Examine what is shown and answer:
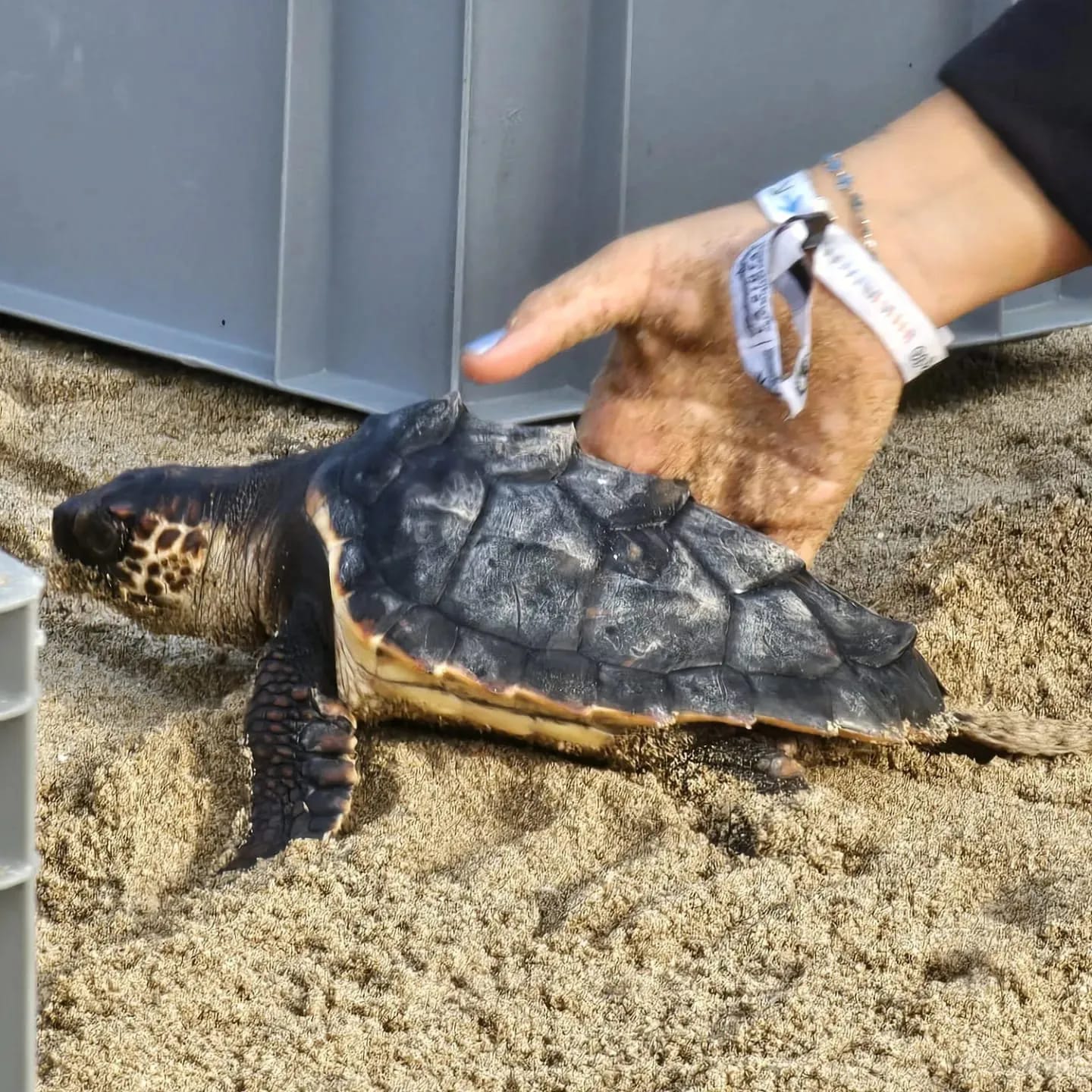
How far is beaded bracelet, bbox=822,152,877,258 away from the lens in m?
Result: 1.86

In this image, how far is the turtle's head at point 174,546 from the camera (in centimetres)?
176

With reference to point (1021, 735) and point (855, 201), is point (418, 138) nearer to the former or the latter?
point (855, 201)

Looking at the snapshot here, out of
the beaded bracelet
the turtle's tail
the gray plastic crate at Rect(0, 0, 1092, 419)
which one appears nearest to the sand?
the turtle's tail

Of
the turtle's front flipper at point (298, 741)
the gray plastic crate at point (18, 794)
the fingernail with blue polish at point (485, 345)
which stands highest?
the gray plastic crate at point (18, 794)

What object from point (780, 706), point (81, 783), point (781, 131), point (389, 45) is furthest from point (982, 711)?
point (389, 45)

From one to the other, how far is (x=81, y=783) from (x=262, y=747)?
20 centimetres

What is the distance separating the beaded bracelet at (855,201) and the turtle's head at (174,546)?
928mm

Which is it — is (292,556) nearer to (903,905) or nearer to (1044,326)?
(903,905)

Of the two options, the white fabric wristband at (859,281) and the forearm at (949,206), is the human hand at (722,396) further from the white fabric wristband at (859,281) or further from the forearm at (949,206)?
the forearm at (949,206)

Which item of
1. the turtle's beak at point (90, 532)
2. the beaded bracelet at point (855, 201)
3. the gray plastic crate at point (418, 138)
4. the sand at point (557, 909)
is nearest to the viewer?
the sand at point (557, 909)

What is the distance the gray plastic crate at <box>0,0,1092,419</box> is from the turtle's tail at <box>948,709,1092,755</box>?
1.17m

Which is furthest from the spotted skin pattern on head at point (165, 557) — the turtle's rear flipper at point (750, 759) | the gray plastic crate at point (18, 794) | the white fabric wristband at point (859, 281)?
the gray plastic crate at point (18, 794)

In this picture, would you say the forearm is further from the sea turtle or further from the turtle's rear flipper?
the turtle's rear flipper

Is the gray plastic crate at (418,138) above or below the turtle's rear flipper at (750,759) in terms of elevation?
above
